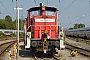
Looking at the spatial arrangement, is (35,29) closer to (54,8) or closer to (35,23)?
(35,23)

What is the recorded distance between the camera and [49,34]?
15.8 m

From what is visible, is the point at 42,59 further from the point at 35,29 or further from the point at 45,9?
the point at 45,9

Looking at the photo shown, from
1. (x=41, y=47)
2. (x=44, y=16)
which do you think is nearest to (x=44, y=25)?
(x=44, y=16)

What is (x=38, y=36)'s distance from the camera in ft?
51.5

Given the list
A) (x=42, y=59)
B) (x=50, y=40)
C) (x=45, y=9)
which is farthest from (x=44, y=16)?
(x=42, y=59)

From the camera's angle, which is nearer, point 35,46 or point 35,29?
point 35,46

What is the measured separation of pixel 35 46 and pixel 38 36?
4.31 feet

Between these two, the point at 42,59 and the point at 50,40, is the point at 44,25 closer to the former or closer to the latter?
the point at 50,40

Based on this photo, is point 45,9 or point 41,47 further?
point 45,9

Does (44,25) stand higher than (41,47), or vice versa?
(44,25)

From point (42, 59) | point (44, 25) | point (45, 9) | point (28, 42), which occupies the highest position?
point (45, 9)

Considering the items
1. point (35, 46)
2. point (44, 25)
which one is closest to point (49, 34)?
point (44, 25)

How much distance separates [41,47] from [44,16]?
223 centimetres

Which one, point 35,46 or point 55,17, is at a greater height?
point 55,17
